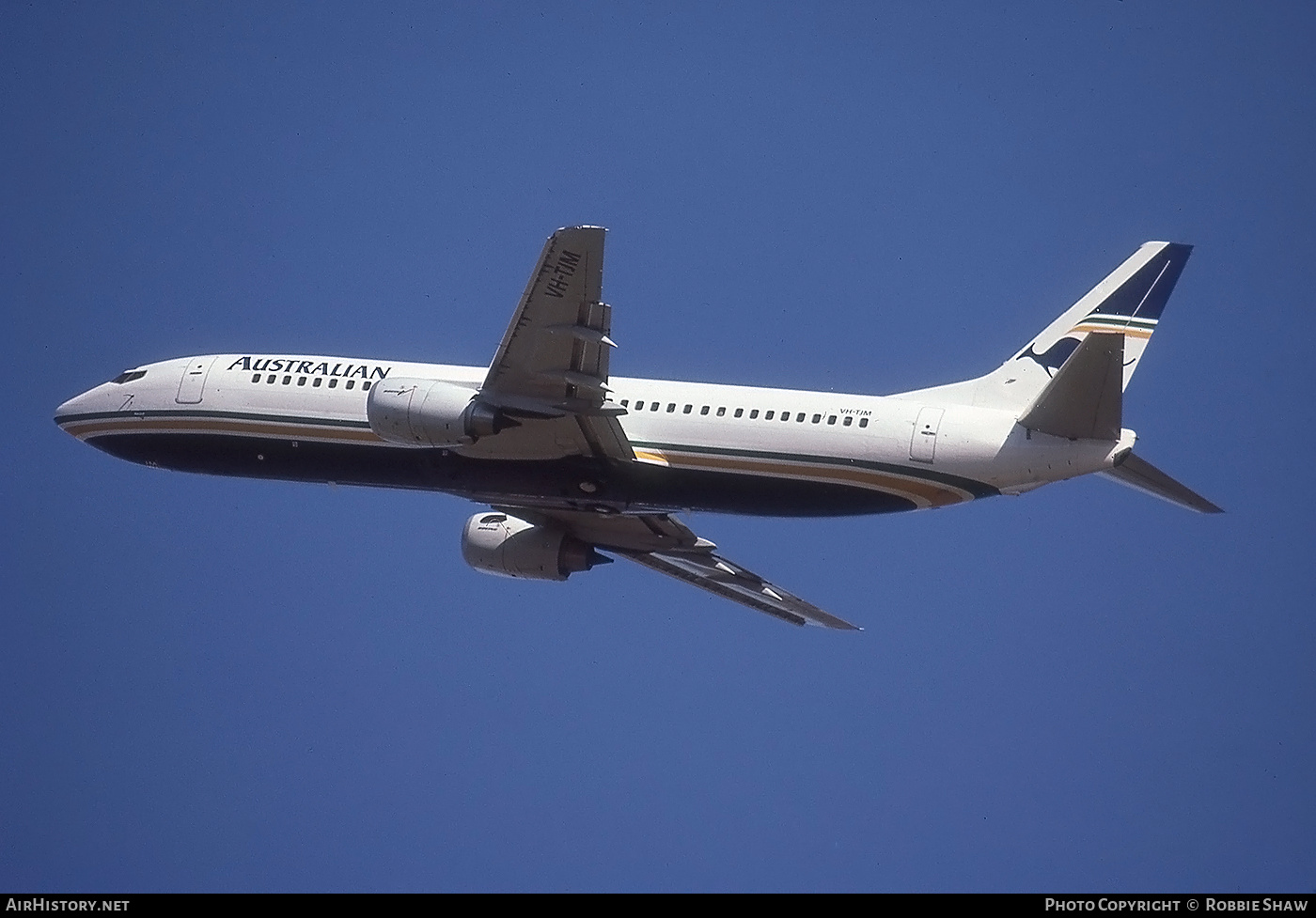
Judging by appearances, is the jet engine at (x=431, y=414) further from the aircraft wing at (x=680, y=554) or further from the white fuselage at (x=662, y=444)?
the aircraft wing at (x=680, y=554)

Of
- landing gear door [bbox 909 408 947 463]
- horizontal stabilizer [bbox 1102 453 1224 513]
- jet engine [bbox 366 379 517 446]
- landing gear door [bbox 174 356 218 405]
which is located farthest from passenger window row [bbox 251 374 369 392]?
horizontal stabilizer [bbox 1102 453 1224 513]

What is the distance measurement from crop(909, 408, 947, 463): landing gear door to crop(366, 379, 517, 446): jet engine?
8.85 m

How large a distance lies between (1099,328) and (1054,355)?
122 centimetres

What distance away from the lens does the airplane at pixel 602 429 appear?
3856 cm

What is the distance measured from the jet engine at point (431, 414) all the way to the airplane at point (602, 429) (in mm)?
46

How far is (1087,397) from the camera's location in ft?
124

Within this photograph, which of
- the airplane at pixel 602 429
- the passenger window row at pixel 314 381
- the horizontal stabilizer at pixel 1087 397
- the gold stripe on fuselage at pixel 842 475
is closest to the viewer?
the horizontal stabilizer at pixel 1087 397

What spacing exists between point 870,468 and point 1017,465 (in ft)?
10.6

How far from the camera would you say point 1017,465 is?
3944 cm

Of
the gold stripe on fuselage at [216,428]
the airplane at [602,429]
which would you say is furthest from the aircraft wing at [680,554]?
the gold stripe on fuselage at [216,428]

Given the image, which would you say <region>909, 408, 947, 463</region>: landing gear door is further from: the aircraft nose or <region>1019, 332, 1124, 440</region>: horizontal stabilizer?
the aircraft nose

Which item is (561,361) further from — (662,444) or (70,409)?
(70,409)

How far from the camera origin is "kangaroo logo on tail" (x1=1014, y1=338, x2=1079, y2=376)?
43812 mm
